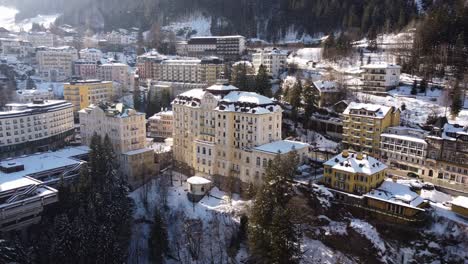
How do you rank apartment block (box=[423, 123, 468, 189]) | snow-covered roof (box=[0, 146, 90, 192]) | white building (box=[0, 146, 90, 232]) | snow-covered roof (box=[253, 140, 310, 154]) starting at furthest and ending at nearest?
1. snow-covered roof (box=[253, 140, 310, 154])
2. snow-covered roof (box=[0, 146, 90, 192])
3. apartment block (box=[423, 123, 468, 189])
4. white building (box=[0, 146, 90, 232])

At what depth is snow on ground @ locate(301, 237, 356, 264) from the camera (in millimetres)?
44062

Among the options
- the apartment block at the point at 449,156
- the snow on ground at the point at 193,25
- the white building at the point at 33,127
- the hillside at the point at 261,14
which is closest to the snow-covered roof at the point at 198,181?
the apartment block at the point at 449,156

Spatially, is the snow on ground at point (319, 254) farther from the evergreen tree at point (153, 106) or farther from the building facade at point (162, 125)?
the evergreen tree at point (153, 106)

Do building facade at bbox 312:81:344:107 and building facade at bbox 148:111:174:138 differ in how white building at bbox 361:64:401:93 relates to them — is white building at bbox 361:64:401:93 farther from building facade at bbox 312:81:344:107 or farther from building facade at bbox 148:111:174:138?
building facade at bbox 148:111:174:138

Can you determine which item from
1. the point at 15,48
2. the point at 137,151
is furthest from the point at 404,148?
the point at 15,48

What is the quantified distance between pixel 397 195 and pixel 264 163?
16.4 m

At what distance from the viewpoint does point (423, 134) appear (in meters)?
56.2

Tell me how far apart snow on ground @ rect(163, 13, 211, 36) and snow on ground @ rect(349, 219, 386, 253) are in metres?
112

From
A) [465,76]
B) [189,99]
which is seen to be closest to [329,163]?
Answer: [189,99]

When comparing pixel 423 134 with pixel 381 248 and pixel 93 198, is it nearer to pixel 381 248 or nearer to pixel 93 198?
pixel 381 248

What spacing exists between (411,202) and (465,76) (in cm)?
3339

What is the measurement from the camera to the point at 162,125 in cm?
7744

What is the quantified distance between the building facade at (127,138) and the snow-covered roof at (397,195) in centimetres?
3312

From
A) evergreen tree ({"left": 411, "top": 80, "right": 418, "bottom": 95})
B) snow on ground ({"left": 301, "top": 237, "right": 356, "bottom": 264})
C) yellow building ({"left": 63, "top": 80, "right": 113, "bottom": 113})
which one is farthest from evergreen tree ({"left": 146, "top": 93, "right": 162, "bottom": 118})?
snow on ground ({"left": 301, "top": 237, "right": 356, "bottom": 264})
